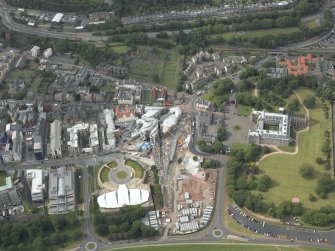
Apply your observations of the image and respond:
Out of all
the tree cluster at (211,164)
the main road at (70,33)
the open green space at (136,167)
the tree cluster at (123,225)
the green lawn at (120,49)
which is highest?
the main road at (70,33)

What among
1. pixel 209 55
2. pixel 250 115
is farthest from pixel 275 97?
pixel 209 55

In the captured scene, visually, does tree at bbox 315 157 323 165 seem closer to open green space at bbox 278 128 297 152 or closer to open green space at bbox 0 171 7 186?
open green space at bbox 278 128 297 152

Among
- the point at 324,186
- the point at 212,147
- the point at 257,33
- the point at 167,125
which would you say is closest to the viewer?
the point at 324,186

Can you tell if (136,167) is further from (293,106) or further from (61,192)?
(293,106)

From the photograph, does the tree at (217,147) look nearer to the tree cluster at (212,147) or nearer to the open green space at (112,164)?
the tree cluster at (212,147)

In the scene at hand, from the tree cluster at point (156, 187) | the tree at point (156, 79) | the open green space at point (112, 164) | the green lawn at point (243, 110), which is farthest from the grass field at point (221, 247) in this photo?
the tree at point (156, 79)

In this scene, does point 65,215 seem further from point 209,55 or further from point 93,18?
point 93,18

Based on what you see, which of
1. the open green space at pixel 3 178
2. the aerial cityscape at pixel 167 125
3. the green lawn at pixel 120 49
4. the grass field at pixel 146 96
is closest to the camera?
the aerial cityscape at pixel 167 125

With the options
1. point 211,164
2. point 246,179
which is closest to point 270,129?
point 246,179

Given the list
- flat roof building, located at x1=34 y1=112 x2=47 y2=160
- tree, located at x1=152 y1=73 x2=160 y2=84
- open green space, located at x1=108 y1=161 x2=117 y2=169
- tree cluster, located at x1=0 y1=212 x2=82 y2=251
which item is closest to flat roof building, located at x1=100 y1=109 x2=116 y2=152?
open green space, located at x1=108 y1=161 x2=117 y2=169
